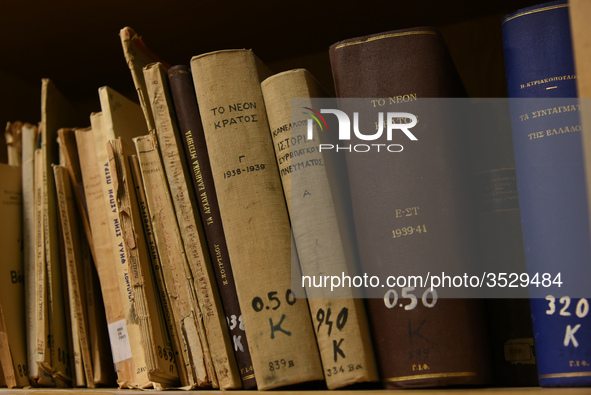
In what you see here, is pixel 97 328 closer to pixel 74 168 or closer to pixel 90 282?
pixel 90 282

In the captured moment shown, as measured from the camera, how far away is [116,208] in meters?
0.69

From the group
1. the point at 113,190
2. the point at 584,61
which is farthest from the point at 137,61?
the point at 584,61

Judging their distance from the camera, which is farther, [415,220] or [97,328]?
[97,328]

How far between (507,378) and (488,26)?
531 millimetres

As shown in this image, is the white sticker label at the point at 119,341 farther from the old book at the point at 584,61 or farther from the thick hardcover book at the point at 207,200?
the old book at the point at 584,61

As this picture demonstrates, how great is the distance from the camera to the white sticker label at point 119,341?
698 mm

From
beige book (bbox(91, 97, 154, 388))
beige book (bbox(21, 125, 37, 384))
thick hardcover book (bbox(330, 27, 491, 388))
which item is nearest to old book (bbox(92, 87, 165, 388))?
beige book (bbox(91, 97, 154, 388))

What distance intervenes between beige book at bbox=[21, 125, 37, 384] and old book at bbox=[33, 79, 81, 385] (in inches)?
1.2

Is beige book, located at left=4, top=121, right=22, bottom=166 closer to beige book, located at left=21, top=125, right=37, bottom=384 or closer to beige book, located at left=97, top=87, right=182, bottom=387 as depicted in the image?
beige book, located at left=21, top=125, right=37, bottom=384

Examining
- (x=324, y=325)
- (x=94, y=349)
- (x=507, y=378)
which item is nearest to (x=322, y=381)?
(x=324, y=325)

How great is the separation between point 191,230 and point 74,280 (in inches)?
8.3

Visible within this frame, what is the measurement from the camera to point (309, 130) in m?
0.60

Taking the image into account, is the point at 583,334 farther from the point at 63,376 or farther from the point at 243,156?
the point at 63,376

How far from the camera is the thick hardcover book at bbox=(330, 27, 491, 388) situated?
1.77 ft
